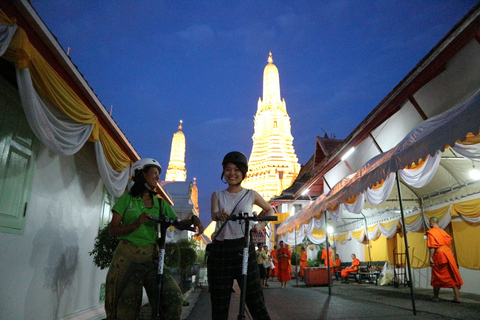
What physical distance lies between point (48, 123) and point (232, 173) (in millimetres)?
2204

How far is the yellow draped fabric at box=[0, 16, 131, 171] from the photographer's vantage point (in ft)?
9.86

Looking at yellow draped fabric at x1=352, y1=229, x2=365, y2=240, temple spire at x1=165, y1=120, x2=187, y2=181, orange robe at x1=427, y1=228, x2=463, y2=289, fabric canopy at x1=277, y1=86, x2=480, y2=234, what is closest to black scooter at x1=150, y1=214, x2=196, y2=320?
fabric canopy at x1=277, y1=86, x2=480, y2=234

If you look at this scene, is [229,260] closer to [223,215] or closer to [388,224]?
[223,215]

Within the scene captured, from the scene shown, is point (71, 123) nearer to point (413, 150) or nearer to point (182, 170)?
point (413, 150)

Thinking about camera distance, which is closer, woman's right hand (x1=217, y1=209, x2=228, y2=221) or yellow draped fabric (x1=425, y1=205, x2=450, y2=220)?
woman's right hand (x1=217, y1=209, x2=228, y2=221)

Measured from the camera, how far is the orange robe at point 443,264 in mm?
7547

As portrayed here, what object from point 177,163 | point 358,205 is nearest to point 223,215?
point 358,205

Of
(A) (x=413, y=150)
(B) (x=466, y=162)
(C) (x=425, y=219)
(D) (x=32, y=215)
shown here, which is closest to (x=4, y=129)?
(D) (x=32, y=215)

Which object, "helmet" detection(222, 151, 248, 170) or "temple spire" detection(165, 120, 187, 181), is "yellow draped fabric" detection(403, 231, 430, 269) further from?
"temple spire" detection(165, 120, 187, 181)

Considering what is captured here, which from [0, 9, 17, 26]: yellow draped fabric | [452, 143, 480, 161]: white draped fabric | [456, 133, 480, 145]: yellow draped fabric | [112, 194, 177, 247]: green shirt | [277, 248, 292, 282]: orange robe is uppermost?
[0, 9, 17, 26]: yellow draped fabric

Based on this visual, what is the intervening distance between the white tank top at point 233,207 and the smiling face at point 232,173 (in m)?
0.11

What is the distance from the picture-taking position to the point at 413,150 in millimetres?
5336

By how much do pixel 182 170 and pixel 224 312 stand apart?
5159 centimetres

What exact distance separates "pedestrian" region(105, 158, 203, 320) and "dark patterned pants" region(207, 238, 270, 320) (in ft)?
0.97
